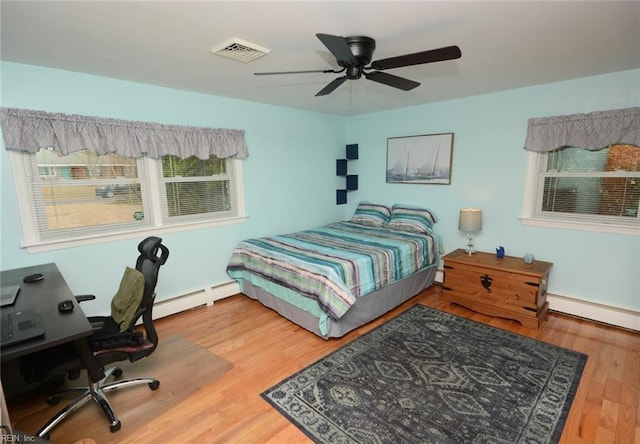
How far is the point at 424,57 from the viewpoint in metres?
1.81

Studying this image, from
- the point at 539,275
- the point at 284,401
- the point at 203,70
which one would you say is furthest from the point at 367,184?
the point at 284,401

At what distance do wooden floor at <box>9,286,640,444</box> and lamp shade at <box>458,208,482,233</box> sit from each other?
880 millimetres

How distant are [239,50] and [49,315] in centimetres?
196

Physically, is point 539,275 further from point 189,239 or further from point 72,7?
point 72,7

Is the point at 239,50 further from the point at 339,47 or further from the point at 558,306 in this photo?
the point at 558,306

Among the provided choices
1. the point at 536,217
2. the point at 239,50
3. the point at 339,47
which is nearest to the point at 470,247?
the point at 536,217

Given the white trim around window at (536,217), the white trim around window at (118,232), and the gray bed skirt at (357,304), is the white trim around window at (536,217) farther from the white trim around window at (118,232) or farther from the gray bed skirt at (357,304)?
the white trim around window at (118,232)

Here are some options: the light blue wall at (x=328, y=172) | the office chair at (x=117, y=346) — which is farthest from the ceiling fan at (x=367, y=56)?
the light blue wall at (x=328, y=172)

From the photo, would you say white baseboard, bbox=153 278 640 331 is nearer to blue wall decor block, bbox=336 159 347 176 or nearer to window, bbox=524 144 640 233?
window, bbox=524 144 640 233

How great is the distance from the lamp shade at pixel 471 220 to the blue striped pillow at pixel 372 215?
1.11 meters

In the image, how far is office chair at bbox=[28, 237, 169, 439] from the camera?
1796mm

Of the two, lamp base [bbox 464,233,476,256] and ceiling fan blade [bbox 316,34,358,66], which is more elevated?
ceiling fan blade [bbox 316,34,358,66]

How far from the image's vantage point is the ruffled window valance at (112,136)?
233cm

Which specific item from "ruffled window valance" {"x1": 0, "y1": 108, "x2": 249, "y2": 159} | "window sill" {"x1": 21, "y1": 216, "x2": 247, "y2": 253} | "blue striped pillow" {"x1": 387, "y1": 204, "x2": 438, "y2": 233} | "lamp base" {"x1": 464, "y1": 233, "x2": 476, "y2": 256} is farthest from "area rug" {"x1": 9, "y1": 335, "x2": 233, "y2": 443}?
"lamp base" {"x1": 464, "y1": 233, "x2": 476, "y2": 256}
